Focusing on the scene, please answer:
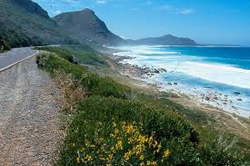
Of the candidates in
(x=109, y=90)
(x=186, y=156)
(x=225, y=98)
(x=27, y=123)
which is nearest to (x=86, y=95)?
(x=109, y=90)

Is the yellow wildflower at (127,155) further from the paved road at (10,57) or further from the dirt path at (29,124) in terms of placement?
the paved road at (10,57)

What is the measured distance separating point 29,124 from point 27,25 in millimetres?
118868

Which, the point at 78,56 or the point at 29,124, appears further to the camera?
the point at 78,56

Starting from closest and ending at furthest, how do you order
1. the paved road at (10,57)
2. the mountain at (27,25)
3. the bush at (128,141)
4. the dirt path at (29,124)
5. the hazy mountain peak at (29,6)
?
the bush at (128,141), the dirt path at (29,124), the paved road at (10,57), the mountain at (27,25), the hazy mountain peak at (29,6)

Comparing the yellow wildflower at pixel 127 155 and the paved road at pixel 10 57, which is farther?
the paved road at pixel 10 57

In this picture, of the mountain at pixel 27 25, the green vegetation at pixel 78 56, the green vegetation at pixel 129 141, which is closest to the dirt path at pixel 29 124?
the green vegetation at pixel 129 141

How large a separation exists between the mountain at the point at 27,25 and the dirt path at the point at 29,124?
41.7m

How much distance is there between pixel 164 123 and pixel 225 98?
41.6m

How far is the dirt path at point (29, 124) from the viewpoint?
7445mm

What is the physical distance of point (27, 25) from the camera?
4808 inches

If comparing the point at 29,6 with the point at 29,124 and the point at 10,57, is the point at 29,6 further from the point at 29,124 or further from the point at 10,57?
the point at 29,124

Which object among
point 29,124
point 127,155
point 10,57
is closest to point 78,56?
point 10,57

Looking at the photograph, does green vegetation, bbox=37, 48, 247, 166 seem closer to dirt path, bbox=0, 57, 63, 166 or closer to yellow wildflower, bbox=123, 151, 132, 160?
yellow wildflower, bbox=123, 151, 132, 160

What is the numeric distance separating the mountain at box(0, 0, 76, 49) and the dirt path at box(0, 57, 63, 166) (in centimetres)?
4168
